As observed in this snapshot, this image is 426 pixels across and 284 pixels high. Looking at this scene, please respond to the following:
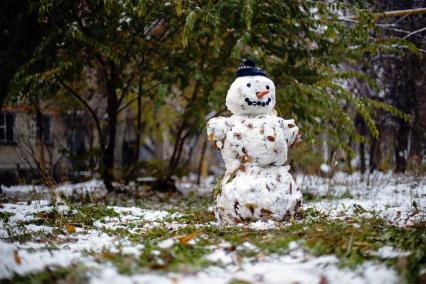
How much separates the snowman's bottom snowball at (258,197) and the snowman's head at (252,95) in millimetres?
735

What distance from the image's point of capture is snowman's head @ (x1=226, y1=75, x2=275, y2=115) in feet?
15.4

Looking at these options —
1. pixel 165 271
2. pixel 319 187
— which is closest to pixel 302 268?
pixel 165 271

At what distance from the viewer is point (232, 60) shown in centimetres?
738

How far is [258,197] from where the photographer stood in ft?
14.6

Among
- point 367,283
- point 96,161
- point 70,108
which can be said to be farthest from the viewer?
point 70,108

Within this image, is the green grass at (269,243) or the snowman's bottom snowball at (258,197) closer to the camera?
the green grass at (269,243)

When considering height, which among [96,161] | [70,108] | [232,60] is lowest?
[96,161]

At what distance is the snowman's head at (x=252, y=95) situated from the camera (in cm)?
470

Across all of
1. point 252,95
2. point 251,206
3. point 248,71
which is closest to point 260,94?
point 252,95

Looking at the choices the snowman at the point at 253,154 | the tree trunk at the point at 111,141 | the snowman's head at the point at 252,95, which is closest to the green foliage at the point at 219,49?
the tree trunk at the point at 111,141

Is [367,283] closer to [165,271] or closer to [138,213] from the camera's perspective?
[165,271]

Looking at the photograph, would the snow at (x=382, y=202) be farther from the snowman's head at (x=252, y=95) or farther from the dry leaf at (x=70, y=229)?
the dry leaf at (x=70, y=229)

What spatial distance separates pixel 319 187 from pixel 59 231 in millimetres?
6555

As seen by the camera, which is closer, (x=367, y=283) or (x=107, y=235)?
(x=367, y=283)
